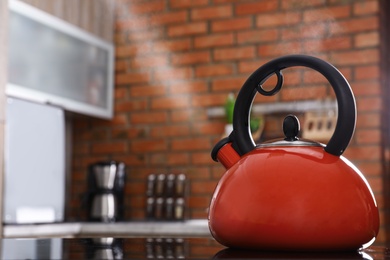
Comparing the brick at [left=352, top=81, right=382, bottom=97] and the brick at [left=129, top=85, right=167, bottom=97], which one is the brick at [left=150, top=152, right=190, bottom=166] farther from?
the brick at [left=352, top=81, right=382, bottom=97]

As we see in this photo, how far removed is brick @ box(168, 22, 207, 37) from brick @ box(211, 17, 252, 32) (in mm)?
65

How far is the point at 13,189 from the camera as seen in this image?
289 centimetres

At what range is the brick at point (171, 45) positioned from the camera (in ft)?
12.0

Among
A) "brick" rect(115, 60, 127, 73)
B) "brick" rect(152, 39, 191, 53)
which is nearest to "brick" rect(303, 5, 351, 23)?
"brick" rect(152, 39, 191, 53)

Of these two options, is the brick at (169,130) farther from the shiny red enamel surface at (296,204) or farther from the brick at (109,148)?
the shiny red enamel surface at (296,204)

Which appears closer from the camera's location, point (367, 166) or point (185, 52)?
point (367, 166)

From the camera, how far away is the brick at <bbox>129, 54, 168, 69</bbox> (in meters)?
3.70

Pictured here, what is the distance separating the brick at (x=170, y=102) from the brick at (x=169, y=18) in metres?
0.43

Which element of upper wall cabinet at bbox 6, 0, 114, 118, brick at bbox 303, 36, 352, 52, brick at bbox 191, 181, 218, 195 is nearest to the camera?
upper wall cabinet at bbox 6, 0, 114, 118

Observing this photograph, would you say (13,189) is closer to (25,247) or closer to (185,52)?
(185,52)

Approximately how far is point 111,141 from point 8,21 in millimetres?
1069

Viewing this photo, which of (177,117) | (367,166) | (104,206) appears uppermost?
(177,117)

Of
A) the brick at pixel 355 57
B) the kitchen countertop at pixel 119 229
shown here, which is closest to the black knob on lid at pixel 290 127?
the kitchen countertop at pixel 119 229

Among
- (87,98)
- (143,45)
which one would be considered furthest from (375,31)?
(87,98)
